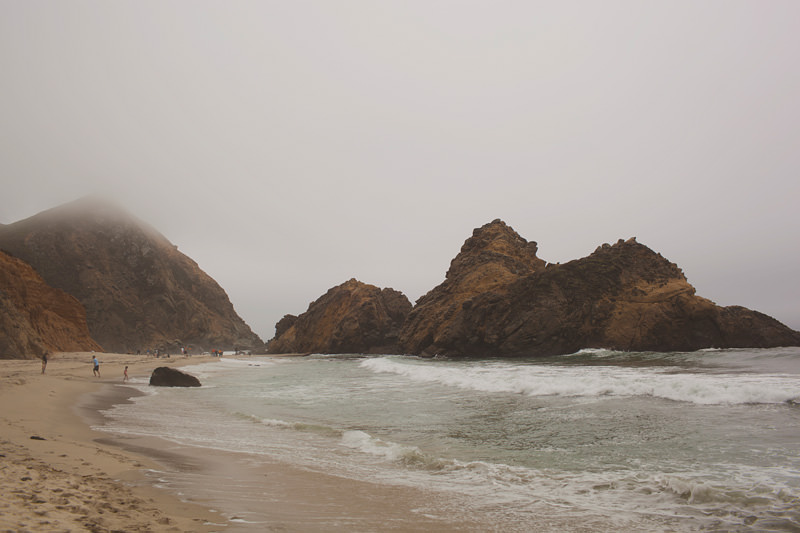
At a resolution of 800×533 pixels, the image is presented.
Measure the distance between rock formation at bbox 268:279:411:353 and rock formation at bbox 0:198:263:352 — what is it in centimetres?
2918

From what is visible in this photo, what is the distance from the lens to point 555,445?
870 cm

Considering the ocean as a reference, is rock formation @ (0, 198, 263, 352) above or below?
above

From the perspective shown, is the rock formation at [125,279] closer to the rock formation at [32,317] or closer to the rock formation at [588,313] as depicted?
the rock formation at [32,317]

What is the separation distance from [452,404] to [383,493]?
29.6 feet

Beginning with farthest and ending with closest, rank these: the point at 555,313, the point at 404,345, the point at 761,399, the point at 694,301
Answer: the point at 404,345 < the point at 555,313 < the point at 694,301 < the point at 761,399

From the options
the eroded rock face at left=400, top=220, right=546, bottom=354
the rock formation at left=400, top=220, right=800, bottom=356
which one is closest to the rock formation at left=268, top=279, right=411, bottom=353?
the eroded rock face at left=400, top=220, right=546, bottom=354

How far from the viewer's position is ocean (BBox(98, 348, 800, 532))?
5.25 metres

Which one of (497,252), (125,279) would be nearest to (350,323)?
(497,252)

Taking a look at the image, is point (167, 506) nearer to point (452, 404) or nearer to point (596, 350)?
point (452, 404)

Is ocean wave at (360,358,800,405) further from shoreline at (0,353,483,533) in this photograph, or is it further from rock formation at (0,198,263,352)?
rock formation at (0,198,263,352)

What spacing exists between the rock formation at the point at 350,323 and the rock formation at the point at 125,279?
29175 mm

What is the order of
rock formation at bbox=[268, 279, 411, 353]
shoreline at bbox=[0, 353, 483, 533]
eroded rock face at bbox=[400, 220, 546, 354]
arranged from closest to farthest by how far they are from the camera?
shoreline at bbox=[0, 353, 483, 533]
eroded rock face at bbox=[400, 220, 546, 354]
rock formation at bbox=[268, 279, 411, 353]

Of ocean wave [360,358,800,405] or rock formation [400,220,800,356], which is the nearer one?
ocean wave [360,358,800,405]

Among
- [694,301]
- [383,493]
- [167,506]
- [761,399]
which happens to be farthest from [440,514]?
[694,301]
